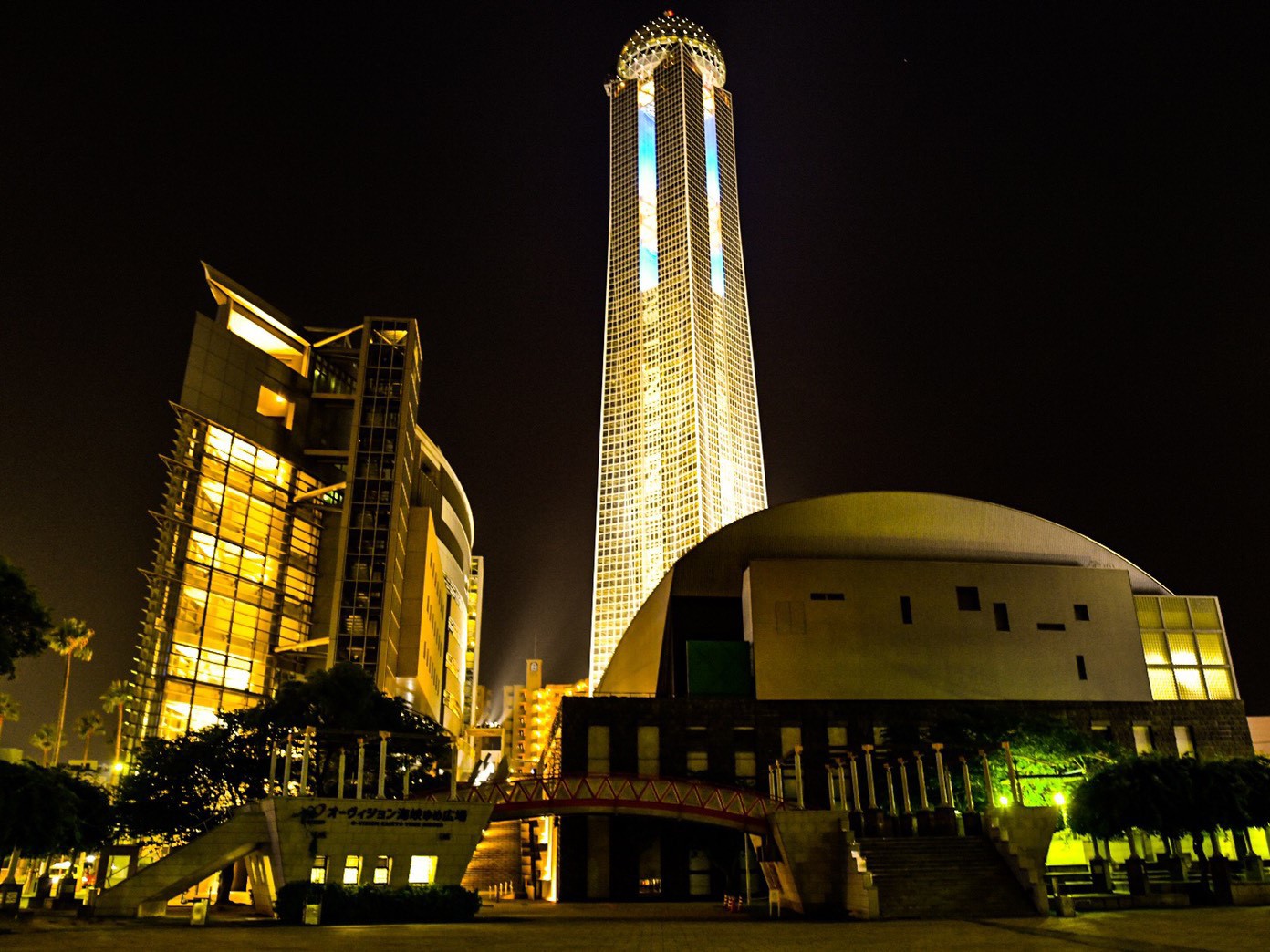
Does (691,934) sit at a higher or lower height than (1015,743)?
lower

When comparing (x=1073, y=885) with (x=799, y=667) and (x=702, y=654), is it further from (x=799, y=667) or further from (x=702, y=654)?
(x=702, y=654)

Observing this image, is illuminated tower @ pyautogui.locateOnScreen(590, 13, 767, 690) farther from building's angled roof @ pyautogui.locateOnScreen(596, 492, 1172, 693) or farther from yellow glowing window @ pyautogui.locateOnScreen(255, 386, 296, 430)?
building's angled roof @ pyautogui.locateOnScreen(596, 492, 1172, 693)

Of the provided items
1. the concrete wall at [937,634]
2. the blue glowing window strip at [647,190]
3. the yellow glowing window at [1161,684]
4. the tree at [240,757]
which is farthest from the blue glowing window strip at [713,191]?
the tree at [240,757]

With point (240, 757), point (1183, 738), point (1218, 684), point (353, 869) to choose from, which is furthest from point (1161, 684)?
point (240, 757)

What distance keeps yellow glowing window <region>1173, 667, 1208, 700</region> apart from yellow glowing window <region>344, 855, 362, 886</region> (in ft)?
178

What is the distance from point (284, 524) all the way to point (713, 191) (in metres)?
96.7

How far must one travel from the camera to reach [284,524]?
9119 cm

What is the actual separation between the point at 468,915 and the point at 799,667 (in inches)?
1229

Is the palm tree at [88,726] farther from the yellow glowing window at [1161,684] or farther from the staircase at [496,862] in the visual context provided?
the yellow glowing window at [1161,684]

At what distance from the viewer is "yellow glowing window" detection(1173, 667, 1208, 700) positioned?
6469 centimetres

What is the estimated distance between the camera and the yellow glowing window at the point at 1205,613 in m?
67.1

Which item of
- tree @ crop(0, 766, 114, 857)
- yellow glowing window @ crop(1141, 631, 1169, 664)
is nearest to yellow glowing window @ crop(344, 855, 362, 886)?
tree @ crop(0, 766, 114, 857)

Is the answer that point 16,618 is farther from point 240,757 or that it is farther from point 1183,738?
point 1183,738

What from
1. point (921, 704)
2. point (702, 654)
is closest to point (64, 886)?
point (702, 654)
